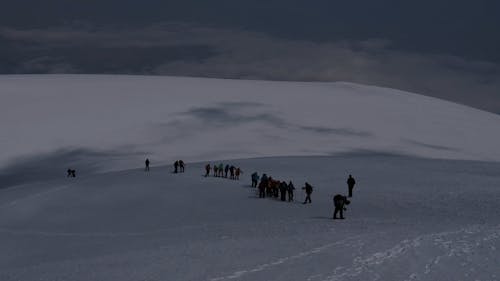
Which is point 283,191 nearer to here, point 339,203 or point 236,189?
point 236,189

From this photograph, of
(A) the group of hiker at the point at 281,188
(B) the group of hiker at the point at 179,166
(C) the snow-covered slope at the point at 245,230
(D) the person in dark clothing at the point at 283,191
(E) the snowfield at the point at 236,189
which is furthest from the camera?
(B) the group of hiker at the point at 179,166

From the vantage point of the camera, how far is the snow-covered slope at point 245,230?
10.7 metres

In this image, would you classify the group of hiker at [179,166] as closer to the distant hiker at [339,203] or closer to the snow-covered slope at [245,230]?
the snow-covered slope at [245,230]

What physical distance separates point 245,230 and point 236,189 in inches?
271

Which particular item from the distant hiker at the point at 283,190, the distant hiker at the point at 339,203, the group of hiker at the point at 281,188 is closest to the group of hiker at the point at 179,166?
the group of hiker at the point at 281,188

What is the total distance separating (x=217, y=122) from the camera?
46219 millimetres

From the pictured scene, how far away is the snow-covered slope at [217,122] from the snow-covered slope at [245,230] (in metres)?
15.1

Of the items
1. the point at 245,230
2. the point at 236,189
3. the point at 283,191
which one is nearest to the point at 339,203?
the point at 245,230

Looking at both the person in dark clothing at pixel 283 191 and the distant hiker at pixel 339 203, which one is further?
the person in dark clothing at pixel 283 191

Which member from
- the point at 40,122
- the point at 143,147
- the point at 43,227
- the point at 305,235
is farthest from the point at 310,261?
the point at 40,122

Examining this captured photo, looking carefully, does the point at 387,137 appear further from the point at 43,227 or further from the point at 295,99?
the point at 43,227

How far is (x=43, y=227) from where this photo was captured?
16.1 metres

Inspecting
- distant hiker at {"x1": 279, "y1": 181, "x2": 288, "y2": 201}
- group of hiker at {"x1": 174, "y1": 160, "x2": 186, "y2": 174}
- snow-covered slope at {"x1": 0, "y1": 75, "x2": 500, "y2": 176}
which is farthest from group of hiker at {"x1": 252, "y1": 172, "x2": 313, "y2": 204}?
snow-covered slope at {"x1": 0, "y1": 75, "x2": 500, "y2": 176}

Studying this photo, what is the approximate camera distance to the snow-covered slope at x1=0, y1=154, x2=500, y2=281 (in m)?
10.7
